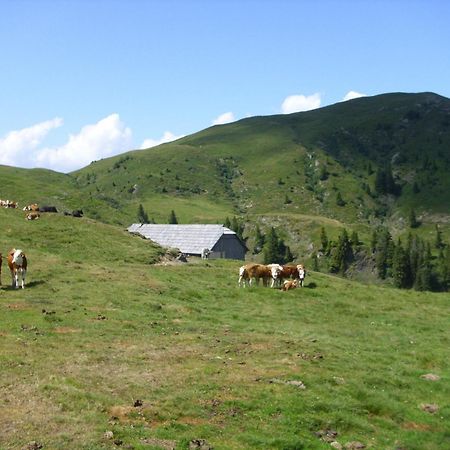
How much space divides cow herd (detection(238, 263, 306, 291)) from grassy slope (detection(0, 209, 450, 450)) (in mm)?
2501

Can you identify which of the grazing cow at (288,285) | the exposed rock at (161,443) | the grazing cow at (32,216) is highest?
the grazing cow at (32,216)

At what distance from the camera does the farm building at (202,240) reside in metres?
94.8

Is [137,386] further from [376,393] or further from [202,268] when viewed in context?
[202,268]

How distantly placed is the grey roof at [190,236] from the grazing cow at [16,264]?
54.4m

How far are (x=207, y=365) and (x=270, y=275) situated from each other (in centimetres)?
2559

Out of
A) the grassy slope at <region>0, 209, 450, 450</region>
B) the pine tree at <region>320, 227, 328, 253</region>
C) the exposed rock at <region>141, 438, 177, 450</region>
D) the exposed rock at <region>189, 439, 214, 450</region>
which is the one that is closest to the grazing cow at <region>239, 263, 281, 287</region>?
the grassy slope at <region>0, 209, 450, 450</region>

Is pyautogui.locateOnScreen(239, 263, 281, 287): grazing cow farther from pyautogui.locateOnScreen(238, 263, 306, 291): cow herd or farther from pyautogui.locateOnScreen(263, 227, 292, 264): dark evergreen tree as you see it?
pyautogui.locateOnScreen(263, 227, 292, 264): dark evergreen tree

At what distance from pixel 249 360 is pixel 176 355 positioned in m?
3.43

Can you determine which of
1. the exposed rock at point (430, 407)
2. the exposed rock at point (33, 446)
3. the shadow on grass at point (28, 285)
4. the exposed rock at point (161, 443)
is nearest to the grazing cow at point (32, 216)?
the shadow on grass at point (28, 285)

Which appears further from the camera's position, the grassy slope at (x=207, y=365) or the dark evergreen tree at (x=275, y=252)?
the dark evergreen tree at (x=275, y=252)

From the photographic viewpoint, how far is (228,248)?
321 ft

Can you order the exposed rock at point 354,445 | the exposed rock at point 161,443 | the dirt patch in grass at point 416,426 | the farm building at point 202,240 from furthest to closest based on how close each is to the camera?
1. the farm building at point 202,240
2. the dirt patch in grass at point 416,426
3. the exposed rock at point 354,445
4. the exposed rock at point 161,443

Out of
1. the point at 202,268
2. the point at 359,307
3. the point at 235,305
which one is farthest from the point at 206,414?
the point at 202,268

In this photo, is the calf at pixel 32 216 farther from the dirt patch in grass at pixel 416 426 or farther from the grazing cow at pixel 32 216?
the dirt patch in grass at pixel 416 426
